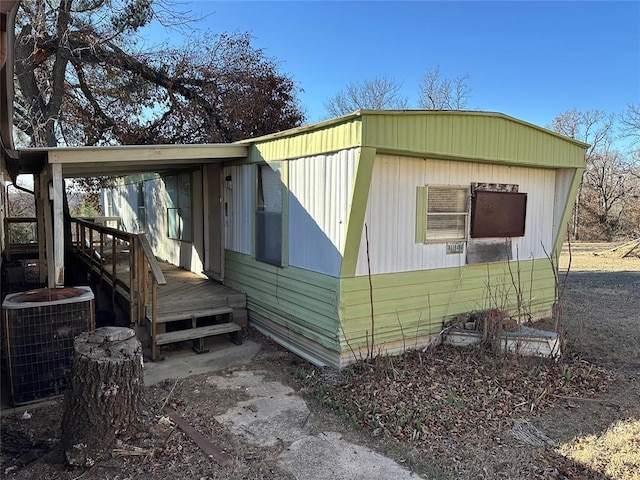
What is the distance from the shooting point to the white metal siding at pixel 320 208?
4242mm

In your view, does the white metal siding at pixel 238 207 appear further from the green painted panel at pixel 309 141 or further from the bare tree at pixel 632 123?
the bare tree at pixel 632 123

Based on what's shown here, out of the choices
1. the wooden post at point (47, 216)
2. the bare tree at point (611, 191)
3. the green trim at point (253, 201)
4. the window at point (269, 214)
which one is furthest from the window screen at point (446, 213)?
the bare tree at point (611, 191)

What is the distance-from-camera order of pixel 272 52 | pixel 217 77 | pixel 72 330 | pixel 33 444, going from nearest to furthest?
pixel 33 444
pixel 72 330
pixel 217 77
pixel 272 52

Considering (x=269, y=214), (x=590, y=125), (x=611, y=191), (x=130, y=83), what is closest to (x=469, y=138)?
(x=269, y=214)

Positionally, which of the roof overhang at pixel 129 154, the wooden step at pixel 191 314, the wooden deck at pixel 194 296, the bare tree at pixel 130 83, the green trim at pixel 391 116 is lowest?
the wooden step at pixel 191 314

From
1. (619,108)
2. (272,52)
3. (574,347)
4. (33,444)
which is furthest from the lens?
(619,108)

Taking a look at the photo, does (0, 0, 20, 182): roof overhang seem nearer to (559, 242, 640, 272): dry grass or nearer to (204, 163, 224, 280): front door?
(204, 163, 224, 280): front door

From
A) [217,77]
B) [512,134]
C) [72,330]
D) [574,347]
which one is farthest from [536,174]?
Answer: [217,77]

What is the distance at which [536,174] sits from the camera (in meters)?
6.00

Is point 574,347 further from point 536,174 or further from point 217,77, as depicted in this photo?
point 217,77

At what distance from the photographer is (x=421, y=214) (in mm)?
4902

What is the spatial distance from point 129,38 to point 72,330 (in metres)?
9.86

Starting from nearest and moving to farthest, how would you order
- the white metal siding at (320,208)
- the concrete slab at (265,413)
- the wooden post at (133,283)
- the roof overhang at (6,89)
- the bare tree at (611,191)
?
1. the roof overhang at (6,89)
2. the concrete slab at (265,413)
3. the white metal siding at (320,208)
4. the wooden post at (133,283)
5. the bare tree at (611,191)

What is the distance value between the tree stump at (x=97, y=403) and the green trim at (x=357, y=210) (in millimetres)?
2212
